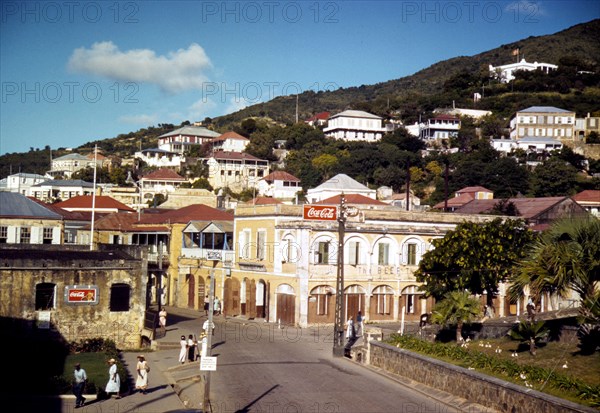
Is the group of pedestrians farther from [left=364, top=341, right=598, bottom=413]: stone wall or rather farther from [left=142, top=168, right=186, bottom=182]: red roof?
[left=142, top=168, right=186, bottom=182]: red roof

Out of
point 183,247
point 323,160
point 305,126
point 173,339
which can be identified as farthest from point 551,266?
point 305,126

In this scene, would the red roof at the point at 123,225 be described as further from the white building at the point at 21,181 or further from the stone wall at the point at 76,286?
the white building at the point at 21,181

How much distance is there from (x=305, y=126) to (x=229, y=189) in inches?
1120

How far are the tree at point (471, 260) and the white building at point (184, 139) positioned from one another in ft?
425

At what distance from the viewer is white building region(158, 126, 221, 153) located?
16638 cm

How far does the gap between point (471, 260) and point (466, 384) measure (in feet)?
51.6

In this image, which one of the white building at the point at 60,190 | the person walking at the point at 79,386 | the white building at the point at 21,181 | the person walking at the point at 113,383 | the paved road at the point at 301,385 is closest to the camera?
the paved road at the point at 301,385

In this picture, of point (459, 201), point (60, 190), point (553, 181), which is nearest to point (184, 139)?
point (60, 190)

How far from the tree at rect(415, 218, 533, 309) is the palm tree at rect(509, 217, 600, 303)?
13.3 meters

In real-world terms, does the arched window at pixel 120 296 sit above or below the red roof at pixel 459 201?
below

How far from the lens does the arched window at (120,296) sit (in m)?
34.2

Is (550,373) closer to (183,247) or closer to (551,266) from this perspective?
(551,266)

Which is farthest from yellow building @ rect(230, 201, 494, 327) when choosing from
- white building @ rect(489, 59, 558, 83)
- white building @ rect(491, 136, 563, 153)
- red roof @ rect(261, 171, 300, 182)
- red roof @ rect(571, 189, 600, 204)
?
white building @ rect(489, 59, 558, 83)

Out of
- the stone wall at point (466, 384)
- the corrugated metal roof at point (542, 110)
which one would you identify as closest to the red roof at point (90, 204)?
the stone wall at point (466, 384)
